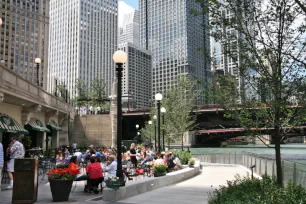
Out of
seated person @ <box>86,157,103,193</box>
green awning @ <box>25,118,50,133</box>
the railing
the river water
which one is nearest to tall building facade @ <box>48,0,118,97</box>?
the river water

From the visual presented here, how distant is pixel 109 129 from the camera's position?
4941 cm

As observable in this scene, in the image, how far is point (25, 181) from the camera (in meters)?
9.02

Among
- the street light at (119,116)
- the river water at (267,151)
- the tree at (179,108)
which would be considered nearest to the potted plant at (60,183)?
the street light at (119,116)

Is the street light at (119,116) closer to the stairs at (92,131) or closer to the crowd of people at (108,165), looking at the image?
the crowd of people at (108,165)

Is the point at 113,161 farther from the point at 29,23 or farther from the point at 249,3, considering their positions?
the point at 29,23

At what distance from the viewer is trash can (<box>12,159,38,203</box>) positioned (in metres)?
8.92

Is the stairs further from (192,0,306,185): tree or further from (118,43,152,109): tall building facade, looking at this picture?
(118,43,152,109): tall building facade

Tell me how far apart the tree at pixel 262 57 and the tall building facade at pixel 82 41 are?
152025 mm

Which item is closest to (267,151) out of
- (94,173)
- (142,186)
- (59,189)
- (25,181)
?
(142,186)

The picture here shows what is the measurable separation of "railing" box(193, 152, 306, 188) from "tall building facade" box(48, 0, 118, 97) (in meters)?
131

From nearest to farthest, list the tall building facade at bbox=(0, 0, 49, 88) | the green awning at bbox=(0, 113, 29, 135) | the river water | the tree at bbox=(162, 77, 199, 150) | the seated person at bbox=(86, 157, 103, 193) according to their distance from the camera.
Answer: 1. the seated person at bbox=(86, 157, 103, 193)
2. the green awning at bbox=(0, 113, 29, 135)
3. the tree at bbox=(162, 77, 199, 150)
4. the river water
5. the tall building facade at bbox=(0, 0, 49, 88)

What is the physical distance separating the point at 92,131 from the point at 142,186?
1527 inches

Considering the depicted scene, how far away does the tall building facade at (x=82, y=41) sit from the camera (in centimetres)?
16600

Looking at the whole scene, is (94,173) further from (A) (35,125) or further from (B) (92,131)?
(B) (92,131)
